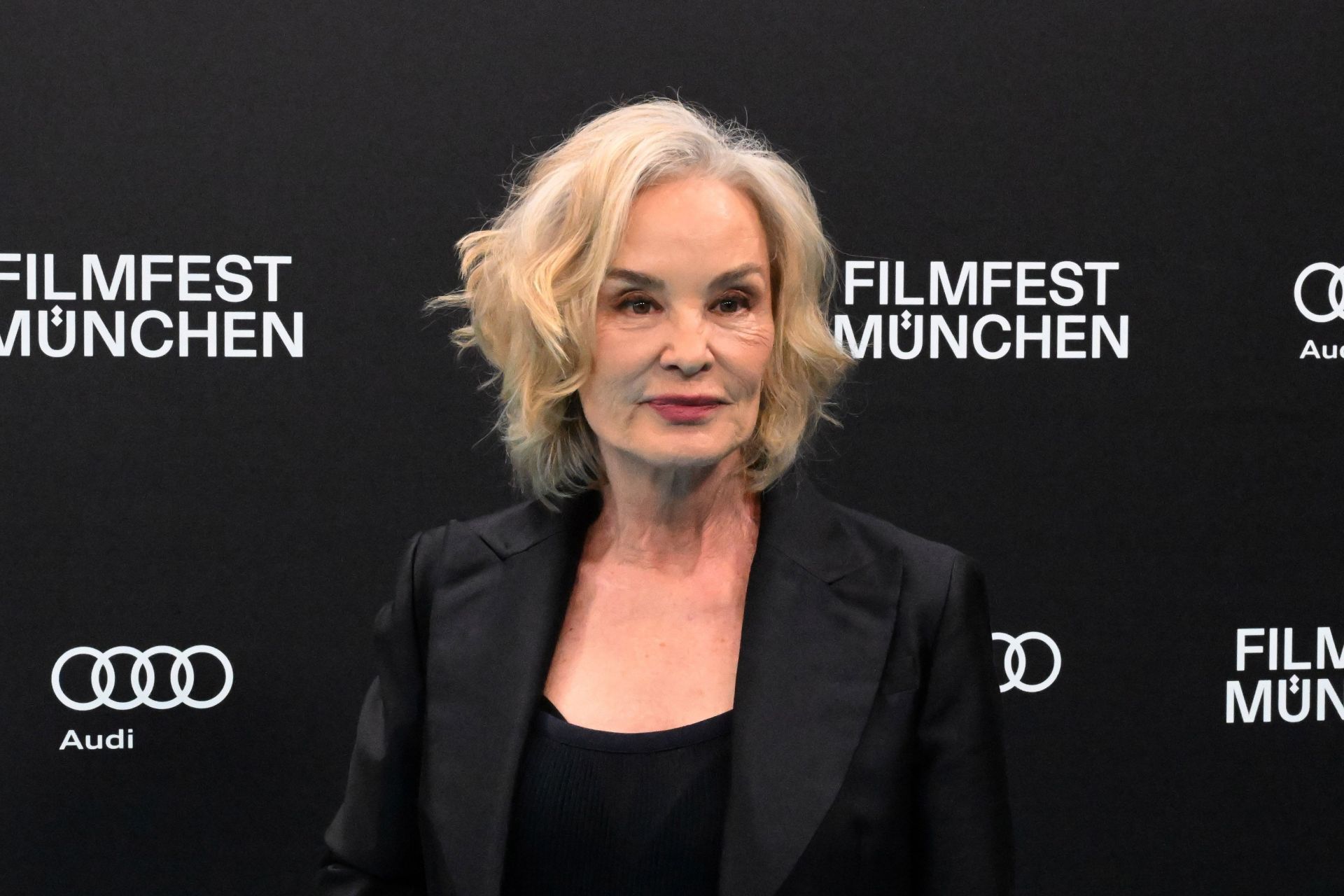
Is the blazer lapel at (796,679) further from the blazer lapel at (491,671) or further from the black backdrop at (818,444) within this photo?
the black backdrop at (818,444)

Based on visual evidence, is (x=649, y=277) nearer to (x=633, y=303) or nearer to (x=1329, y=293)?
(x=633, y=303)

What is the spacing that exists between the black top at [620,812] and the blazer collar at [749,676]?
3 cm

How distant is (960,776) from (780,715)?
0.61ft

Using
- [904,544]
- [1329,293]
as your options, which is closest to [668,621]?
[904,544]

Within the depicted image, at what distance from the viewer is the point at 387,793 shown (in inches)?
64.0

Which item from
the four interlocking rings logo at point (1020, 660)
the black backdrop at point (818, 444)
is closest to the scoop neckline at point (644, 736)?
the black backdrop at point (818, 444)

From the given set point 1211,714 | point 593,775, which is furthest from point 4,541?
point 1211,714

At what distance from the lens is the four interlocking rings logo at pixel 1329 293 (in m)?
2.72

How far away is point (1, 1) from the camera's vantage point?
251 cm

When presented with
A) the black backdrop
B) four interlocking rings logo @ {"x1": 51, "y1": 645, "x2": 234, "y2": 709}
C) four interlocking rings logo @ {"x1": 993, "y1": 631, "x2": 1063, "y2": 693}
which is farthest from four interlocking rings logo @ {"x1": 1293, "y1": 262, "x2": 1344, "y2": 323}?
four interlocking rings logo @ {"x1": 51, "y1": 645, "x2": 234, "y2": 709}

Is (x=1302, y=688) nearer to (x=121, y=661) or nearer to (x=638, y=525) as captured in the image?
(x=638, y=525)

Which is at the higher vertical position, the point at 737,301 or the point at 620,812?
the point at 737,301

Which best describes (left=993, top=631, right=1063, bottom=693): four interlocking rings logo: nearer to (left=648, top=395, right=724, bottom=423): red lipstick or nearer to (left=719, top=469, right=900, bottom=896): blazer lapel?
(left=719, top=469, right=900, bottom=896): blazer lapel

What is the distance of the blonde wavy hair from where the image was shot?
1.56 meters
